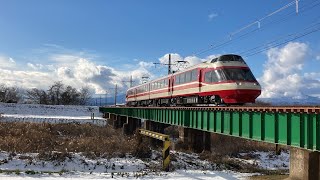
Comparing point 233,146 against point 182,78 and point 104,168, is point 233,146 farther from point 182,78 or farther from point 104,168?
point 104,168

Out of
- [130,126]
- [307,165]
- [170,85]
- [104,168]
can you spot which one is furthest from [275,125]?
[130,126]

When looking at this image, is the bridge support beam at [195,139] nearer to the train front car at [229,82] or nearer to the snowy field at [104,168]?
the snowy field at [104,168]

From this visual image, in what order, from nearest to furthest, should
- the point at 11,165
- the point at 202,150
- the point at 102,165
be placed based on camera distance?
the point at 11,165 < the point at 102,165 < the point at 202,150

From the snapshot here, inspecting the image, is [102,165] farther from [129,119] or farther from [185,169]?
[129,119]

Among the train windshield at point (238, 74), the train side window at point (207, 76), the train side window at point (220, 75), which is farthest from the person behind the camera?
the train side window at point (207, 76)

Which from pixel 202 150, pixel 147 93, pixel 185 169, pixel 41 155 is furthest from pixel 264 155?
pixel 41 155

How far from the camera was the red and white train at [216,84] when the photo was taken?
23462 millimetres

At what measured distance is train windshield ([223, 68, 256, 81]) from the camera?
23922mm

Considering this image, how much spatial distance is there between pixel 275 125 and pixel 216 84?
9052 millimetres

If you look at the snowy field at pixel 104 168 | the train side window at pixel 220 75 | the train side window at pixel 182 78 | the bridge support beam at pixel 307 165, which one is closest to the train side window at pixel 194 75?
the train side window at pixel 182 78

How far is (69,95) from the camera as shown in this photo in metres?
153

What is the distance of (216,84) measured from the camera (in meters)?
24.8

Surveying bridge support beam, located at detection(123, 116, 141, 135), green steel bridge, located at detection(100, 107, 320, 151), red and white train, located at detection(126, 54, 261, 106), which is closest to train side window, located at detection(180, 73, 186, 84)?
red and white train, located at detection(126, 54, 261, 106)

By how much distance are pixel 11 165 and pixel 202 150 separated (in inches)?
684
